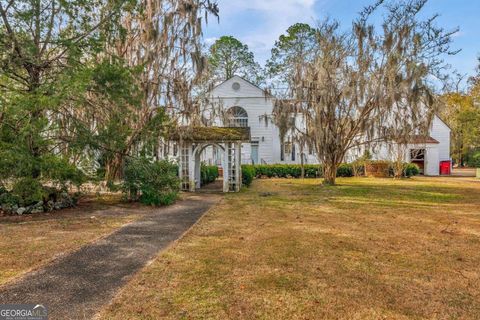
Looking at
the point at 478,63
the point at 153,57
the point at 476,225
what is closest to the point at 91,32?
the point at 153,57

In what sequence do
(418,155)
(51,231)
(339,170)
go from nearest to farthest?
(51,231), (339,170), (418,155)

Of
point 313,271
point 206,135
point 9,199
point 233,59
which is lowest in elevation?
point 313,271

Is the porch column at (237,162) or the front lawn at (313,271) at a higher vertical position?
the porch column at (237,162)

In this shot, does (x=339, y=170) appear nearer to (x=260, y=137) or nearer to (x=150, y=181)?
(x=260, y=137)

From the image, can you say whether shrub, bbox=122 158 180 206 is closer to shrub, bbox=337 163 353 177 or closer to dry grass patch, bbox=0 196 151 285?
dry grass patch, bbox=0 196 151 285

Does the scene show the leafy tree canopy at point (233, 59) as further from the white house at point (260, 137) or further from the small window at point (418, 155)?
the small window at point (418, 155)

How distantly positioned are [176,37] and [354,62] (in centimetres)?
827

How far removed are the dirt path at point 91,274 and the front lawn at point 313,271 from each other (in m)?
0.29


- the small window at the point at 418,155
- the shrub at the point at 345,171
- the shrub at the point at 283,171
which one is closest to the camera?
the shrub at the point at 283,171

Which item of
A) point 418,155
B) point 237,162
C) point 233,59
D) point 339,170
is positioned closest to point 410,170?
point 418,155

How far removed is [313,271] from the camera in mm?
4543

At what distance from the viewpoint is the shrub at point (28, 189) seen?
8562 mm

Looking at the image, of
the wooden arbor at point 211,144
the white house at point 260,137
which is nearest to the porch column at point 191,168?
the wooden arbor at point 211,144

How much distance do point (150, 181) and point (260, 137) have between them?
16.7 metres
